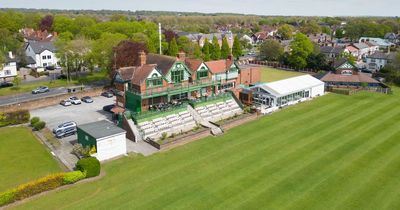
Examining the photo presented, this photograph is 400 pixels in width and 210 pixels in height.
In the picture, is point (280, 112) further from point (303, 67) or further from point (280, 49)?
point (280, 49)

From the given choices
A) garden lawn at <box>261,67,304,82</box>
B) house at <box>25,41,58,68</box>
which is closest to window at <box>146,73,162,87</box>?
→ garden lawn at <box>261,67,304,82</box>

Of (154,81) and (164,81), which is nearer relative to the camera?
(154,81)

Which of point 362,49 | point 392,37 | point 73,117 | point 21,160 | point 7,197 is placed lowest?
point 7,197

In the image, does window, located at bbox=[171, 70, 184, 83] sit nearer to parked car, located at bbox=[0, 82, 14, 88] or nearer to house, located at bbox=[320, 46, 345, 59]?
parked car, located at bbox=[0, 82, 14, 88]

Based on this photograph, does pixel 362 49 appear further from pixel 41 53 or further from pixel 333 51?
pixel 41 53

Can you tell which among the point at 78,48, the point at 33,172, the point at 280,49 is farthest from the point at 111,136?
the point at 280,49

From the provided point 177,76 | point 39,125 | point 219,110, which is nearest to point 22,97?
point 39,125
